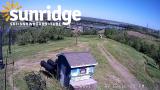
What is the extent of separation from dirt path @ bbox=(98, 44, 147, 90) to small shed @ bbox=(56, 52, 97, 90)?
19.8 feet

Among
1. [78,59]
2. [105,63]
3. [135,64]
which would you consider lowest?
[135,64]

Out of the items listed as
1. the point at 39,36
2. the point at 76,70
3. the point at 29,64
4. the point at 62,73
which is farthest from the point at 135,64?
the point at 76,70

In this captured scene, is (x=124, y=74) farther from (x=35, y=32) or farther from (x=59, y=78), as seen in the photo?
(x=35, y=32)

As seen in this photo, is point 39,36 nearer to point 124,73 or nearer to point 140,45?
point 124,73

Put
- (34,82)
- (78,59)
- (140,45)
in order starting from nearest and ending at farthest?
(34,82) → (78,59) → (140,45)

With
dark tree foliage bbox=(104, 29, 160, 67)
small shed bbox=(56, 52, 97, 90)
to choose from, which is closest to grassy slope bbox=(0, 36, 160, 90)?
small shed bbox=(56, 52, 97, 90)

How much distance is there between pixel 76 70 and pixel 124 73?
984 cm

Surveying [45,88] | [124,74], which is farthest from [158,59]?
[45,88]

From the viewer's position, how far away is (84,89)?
14141 millimetres

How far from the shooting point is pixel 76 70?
14.2 metres

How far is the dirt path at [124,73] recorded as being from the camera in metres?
20.2

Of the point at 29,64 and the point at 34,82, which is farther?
the point at 29,64

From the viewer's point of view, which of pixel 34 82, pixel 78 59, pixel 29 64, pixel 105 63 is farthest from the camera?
pixel 105 63

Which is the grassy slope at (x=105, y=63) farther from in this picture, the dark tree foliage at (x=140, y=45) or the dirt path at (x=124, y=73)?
the dark tree foliage at (x=140, y=45)
